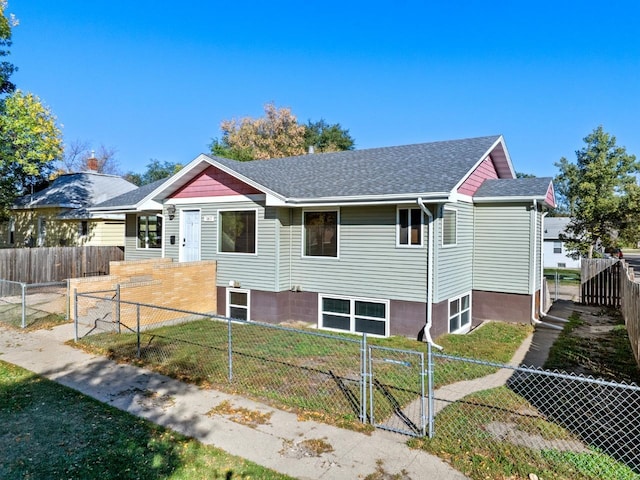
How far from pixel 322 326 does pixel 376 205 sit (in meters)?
3.83

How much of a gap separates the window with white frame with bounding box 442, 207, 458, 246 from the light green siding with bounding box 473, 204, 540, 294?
1.52 m

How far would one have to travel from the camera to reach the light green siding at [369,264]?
1045cm

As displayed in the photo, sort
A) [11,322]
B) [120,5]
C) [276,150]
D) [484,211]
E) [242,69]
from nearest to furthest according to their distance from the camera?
1. [11,322]
2. [484,211]
3. [120,5]
4. [242,69]
5. [276,150]

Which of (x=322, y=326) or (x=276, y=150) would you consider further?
(x=276, y=150)

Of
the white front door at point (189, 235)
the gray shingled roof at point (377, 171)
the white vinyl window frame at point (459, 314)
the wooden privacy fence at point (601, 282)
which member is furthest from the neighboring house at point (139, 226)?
the wooden privacy fence at point (601, 282)

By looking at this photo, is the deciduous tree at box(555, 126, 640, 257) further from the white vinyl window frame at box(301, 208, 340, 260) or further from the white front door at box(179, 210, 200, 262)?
the white front door at box(179, 210, 200, 262)

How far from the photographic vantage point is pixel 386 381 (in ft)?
23.2

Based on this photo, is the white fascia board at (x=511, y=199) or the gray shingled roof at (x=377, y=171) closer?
the gray shingled roof at (x=377, y=171)

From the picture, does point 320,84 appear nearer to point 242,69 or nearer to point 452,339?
point 242,69

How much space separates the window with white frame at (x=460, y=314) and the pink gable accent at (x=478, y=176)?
310cm

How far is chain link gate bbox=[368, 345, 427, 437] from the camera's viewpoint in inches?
208

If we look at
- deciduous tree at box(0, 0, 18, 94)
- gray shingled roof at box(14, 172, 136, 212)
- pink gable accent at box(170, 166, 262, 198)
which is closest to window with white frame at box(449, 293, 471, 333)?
pink gable accent at box(170, 166, 262, 198)

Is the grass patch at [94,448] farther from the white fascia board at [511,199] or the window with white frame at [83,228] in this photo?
the window with white frame at [83,228]

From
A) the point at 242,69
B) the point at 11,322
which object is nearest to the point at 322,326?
the point at 11,322
